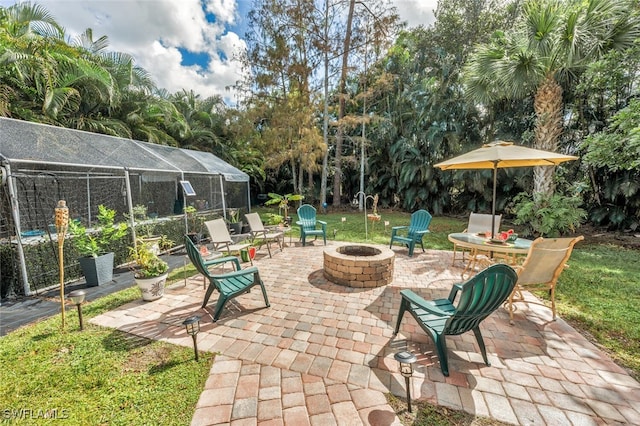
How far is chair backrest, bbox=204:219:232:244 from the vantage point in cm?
564

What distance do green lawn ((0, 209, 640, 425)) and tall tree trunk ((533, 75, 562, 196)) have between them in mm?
4946

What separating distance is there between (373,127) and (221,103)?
9.10m

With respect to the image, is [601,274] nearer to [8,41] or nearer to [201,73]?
[8,41]

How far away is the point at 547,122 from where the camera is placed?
766cm

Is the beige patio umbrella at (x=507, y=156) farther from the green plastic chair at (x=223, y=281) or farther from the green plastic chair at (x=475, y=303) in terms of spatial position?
the green plastic chair at (x=223, y=281)

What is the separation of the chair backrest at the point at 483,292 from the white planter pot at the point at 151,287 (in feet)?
13.0

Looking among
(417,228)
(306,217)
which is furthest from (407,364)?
(306,217)

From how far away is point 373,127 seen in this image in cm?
1581

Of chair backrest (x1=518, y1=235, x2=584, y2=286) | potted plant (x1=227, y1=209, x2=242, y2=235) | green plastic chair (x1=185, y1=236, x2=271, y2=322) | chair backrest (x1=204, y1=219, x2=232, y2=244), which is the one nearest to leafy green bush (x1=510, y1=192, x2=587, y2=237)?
chair backrest (x1=518, y1=235, x2=584, y2=286)

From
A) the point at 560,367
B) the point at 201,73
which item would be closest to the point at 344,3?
the point at 201,73

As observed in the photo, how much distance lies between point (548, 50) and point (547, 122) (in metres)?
2.48

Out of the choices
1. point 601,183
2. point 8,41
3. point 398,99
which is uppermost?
point 398,99

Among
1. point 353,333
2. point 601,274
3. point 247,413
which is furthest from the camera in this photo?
point 601,274

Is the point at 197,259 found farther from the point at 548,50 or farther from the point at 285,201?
the point at 548,50
